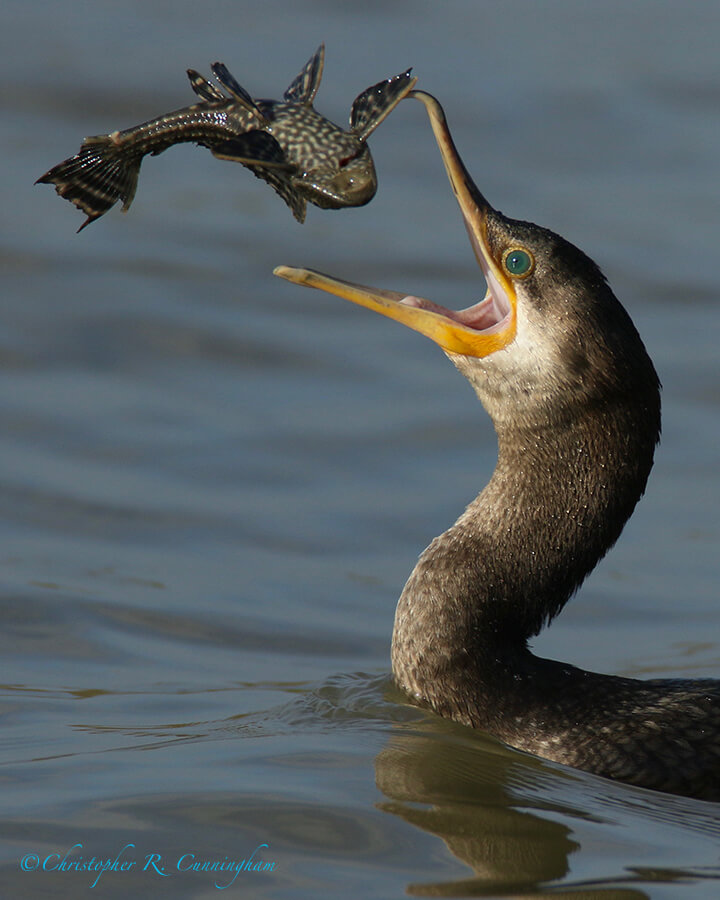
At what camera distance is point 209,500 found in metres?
7.47

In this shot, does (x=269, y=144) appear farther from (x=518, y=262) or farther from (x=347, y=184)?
(x=518, y=262)

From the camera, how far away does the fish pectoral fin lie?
14.0 feet

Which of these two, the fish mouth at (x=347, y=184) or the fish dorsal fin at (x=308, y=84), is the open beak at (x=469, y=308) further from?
the fish mouth at (x=347, y=184)

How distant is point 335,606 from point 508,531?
69.1 inches

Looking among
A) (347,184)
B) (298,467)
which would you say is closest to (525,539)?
(347,184)

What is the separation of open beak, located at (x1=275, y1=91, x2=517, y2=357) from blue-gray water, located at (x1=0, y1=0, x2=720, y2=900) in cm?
116

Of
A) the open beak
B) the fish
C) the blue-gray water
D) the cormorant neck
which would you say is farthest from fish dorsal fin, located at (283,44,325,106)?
the blue-gray water

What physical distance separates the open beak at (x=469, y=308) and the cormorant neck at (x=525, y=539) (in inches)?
5.0

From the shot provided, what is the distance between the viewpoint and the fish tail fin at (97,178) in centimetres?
475

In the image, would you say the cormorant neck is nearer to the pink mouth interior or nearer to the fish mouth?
the pink mouth interior

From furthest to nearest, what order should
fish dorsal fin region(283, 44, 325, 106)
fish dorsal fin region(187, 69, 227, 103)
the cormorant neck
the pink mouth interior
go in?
the pink mouth interior < the cormorant neck < fish dorsal fin region(187, 69, 227, 103) < fish dorsal fin region(283, 44, 325, 106)

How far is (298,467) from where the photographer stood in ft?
25.7

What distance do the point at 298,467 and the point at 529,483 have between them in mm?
2836

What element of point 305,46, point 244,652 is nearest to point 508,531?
point 244,652
